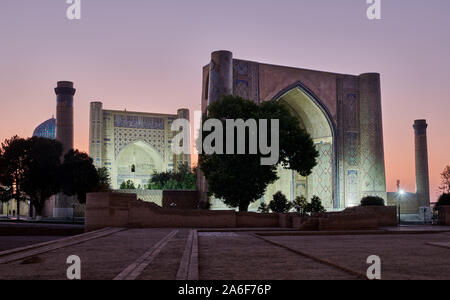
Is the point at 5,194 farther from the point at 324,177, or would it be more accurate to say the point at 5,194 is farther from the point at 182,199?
the point at 324,177

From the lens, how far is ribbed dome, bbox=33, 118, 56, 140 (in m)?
51.4

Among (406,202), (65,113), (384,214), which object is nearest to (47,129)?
(65,113)

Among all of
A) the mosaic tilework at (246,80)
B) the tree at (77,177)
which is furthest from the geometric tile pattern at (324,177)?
the tree at (77,177)

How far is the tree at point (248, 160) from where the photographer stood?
19.9m

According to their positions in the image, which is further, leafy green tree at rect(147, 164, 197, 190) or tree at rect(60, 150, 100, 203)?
leafy green tree at rect(147, 164, 197, 190)

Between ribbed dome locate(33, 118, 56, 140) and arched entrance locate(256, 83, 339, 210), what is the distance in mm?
28684

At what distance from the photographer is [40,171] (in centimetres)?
2997

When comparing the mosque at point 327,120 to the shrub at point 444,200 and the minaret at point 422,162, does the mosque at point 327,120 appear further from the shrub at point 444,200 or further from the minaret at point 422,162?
the shrub at point 444,200

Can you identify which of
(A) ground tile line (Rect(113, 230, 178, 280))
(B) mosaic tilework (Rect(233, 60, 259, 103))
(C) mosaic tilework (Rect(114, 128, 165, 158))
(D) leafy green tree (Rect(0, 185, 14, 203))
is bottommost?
(A) ground tile line (Rect(113, 230, 178, 280))

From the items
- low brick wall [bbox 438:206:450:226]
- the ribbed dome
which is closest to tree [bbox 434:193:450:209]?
low brick wall [bbox 438:206:450:226]

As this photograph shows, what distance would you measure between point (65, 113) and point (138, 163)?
12417 mm

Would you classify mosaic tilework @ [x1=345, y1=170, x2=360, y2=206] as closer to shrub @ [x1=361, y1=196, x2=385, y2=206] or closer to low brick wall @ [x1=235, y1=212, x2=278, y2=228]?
shrub @ [x1=361, y1=196, x2=385, y2=206]

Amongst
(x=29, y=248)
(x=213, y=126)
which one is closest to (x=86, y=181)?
(x=213, y=126)

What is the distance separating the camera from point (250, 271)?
543cm
